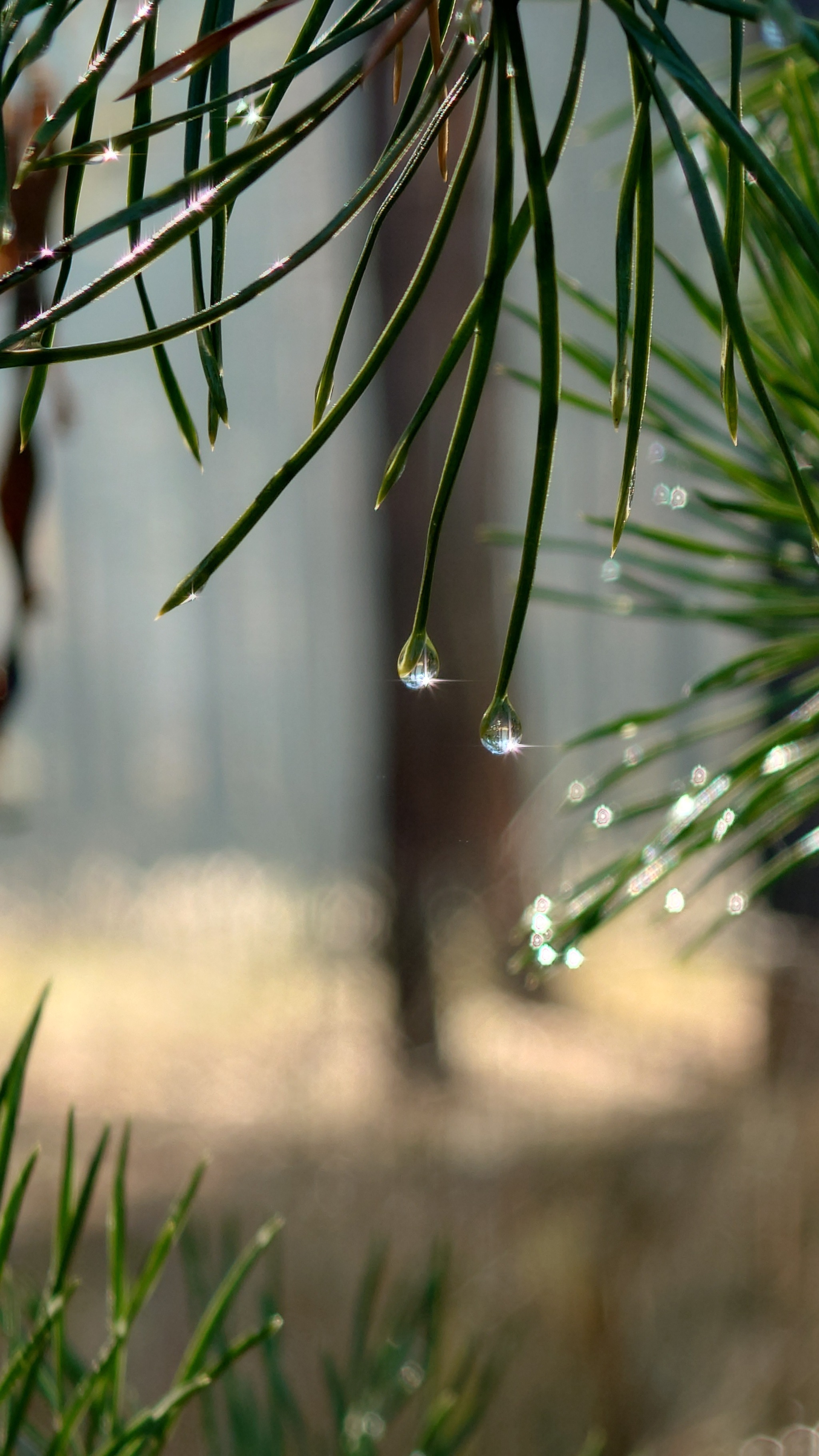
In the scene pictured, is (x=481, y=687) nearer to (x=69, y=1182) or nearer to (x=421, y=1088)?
(x=421, y=1088)

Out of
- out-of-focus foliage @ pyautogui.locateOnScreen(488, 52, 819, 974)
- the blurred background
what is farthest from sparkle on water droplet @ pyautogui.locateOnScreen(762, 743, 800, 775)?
the blurred background

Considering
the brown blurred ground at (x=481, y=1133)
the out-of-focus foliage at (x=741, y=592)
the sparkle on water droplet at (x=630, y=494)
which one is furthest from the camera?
the brown blurred ground at (x=481, y=1133)

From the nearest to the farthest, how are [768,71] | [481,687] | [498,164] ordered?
[498,164]
[768,71]
[481,687]

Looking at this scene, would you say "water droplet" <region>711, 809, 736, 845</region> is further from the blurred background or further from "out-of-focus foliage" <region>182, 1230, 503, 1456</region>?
the blurred background

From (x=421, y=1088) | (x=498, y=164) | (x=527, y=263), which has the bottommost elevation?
(x=421, y=1088)

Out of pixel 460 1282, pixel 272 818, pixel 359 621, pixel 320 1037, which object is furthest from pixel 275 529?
pixel 460 1282

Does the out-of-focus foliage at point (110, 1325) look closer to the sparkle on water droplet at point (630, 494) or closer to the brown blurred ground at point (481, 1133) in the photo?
the sparkle on water droplet at point (630, 494)

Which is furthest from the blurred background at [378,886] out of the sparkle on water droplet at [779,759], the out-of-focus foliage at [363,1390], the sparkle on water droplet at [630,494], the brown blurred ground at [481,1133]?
the sparkle on water droplet at [630,494]
